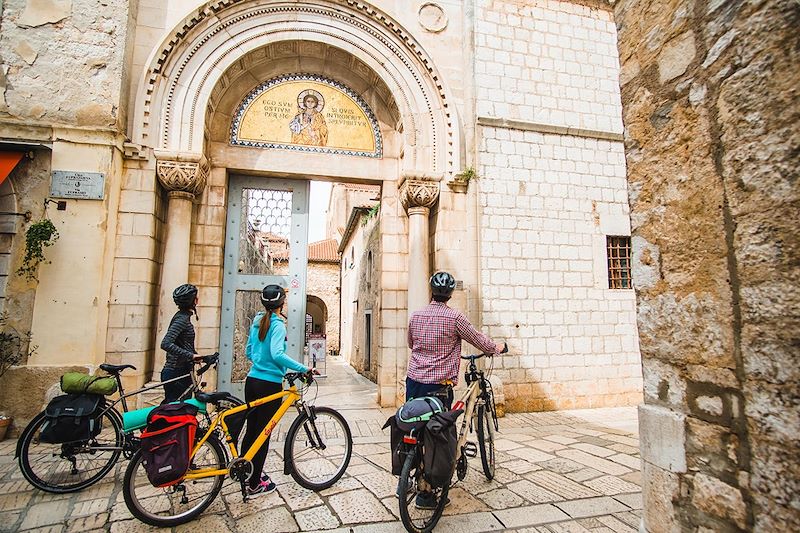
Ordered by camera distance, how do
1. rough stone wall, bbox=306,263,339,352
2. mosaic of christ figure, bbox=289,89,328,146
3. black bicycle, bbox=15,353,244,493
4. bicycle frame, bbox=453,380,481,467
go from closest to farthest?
bicycle frame, bbox=453,380,481,467 → black bicycle, bbox=15,353,244,493 → mosaic of christ figure, bbox=289,89,328,146 → rough stone wall, bbox=306,263,339,352

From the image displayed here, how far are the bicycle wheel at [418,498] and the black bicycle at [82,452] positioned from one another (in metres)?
1.43

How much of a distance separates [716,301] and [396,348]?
5.30 meters

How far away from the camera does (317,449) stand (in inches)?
139

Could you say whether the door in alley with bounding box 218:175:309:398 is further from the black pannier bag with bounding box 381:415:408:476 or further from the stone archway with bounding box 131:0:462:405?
the black pannier bag with bounding box 381:415:408:476

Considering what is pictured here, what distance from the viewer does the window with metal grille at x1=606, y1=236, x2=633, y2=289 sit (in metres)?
7.32

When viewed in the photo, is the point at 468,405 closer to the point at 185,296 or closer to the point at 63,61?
the point at 185,296

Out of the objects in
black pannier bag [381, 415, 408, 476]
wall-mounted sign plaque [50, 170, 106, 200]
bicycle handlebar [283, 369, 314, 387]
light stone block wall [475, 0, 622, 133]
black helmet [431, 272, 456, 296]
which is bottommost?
black pannier bag [381, 415, 408, 476]

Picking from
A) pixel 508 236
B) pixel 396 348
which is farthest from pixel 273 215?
pixel 508 236

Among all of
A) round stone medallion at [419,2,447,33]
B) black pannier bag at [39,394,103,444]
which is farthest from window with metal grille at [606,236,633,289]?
black pannier bag at [39,394,103,444]

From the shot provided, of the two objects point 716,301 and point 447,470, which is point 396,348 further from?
point 716,301

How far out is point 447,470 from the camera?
8.68 feet

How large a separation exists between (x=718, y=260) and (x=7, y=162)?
7.14m

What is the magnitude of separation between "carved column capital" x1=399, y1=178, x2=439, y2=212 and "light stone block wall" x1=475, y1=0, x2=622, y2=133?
1512 mm

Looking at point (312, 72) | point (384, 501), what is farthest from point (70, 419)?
point (312, 72)
